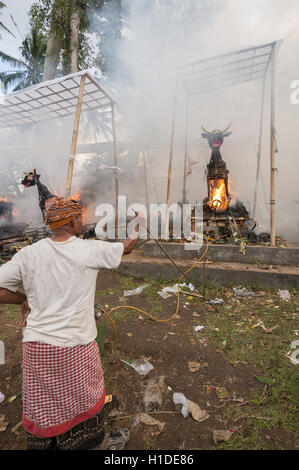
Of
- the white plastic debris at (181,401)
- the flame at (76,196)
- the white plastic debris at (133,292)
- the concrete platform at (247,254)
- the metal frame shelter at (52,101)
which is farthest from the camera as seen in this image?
the flame at (76,196)

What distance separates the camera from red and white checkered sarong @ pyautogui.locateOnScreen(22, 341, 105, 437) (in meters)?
1.58

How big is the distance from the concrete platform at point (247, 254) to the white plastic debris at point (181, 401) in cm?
382

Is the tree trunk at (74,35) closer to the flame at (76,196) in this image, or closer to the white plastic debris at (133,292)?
the flame at (76,196)

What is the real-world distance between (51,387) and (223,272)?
173 inches

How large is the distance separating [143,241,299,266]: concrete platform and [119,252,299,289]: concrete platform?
0.50ft

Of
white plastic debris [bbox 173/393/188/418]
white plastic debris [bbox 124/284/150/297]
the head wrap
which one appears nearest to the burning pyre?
white plastic debris [bbox 124/284/150/297]

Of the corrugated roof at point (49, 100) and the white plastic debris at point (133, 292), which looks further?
the corrugated roof at point (49, 100)

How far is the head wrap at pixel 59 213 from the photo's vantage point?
1731 mm

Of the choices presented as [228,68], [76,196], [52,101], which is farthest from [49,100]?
[76,196]

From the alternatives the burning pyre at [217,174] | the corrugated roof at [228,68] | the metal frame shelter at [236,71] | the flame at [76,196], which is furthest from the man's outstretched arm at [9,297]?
the flame at [76,196]

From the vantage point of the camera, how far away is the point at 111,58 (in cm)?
1541

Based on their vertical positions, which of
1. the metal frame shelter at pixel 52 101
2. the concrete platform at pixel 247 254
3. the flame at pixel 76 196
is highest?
the metal frame shelter at pixel 52 101

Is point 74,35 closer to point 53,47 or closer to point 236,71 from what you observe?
point 53,47

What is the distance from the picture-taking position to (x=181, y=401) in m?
2.43
